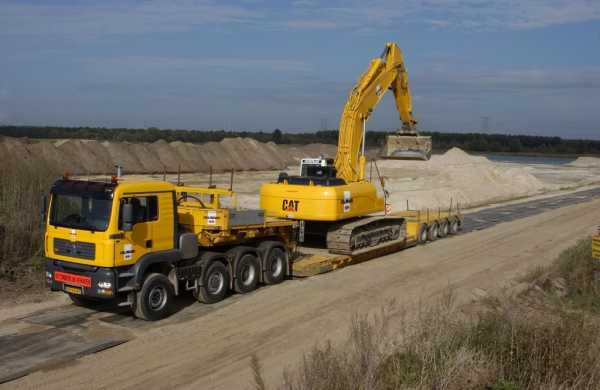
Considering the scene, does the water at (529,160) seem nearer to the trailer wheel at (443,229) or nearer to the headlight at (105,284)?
the trailer wheel at (443,229)

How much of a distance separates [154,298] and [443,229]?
44.0 feet

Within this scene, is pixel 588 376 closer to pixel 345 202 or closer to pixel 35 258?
pixel 345 202

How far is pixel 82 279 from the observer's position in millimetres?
11227

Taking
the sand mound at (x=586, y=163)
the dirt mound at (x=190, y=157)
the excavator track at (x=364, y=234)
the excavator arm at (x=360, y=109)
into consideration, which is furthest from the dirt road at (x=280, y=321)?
the sand mound at (x=586, y=163)

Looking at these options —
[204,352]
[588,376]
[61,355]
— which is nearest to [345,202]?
[204,352]

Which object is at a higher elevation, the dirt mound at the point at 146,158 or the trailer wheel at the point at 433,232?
the dirt mound at the point at 146,158

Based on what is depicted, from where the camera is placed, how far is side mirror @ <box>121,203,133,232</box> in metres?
10.9

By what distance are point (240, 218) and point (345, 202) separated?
3.95m

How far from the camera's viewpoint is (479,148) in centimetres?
14000

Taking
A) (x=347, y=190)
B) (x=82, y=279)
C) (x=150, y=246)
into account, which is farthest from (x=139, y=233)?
(x=347, y=190)

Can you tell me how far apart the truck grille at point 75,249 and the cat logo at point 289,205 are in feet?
21.7

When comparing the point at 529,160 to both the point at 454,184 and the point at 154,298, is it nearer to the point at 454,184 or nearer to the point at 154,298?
the point at 454,184

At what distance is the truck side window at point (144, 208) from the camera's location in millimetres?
11406

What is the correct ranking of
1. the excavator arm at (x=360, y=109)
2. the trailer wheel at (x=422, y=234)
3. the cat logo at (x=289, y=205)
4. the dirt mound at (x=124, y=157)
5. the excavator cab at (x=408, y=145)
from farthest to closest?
the dirt mound at (x=124, y=157)
the excavator cab at (x=408, y=145)
the trailer wheel at (x=422, y=234)
the excavator arm at (x=360, y=109)
the cat logo at (x=289, y=205)
